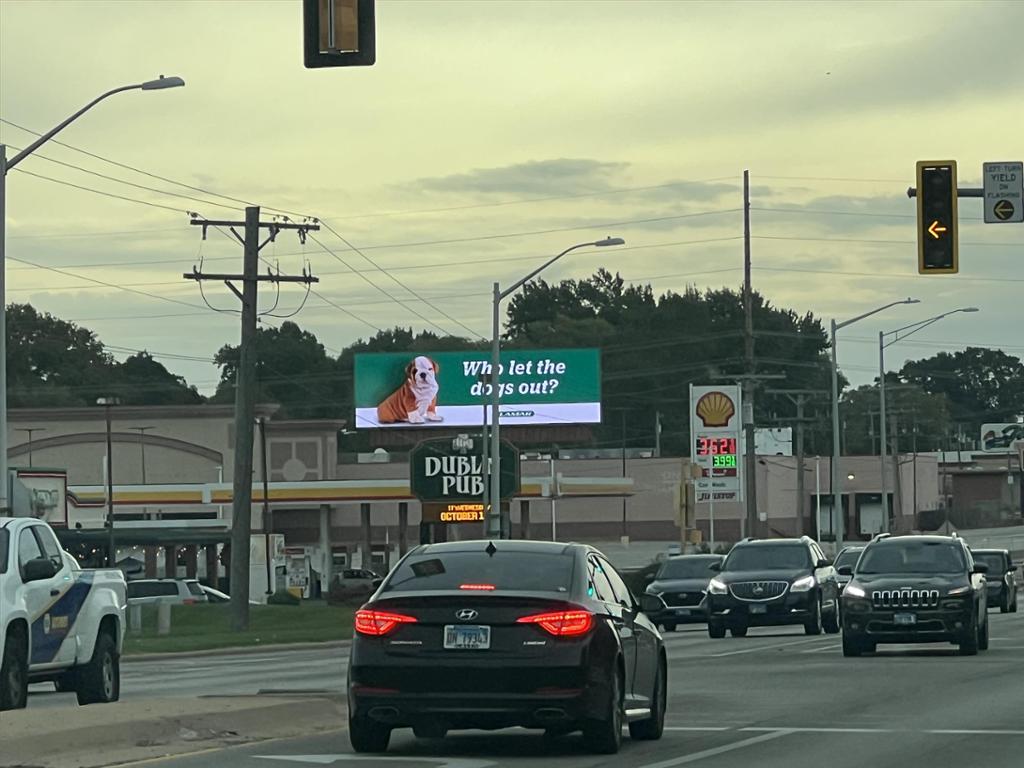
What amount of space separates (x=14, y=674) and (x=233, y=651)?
2029cm

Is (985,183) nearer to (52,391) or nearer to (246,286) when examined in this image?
(246,286)

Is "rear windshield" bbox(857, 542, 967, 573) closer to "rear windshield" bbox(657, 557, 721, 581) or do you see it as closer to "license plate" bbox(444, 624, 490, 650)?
"license plate" bbox(444, 624, 490, 650)

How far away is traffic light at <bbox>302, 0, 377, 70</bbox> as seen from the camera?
17266mm

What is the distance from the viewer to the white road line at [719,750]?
13711mm

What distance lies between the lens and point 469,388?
9162 centimetres

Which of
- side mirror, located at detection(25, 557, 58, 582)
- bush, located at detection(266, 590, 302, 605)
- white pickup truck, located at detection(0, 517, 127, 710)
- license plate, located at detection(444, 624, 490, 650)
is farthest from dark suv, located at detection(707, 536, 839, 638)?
bush, located at detection(266, 590, 302, 605)

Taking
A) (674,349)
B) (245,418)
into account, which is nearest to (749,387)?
(245,418)

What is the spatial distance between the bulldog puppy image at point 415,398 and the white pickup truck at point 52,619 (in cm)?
7078

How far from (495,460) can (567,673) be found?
40.1 metres

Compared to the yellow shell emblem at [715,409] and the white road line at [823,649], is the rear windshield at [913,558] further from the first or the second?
the yellow shell emblem at [715,409]

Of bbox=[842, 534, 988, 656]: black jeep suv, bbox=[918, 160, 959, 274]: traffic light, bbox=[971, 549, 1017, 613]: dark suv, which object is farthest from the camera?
bbox=[971, 549, 1017, 613]: dark suv

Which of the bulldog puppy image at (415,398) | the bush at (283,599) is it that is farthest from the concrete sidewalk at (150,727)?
the bulldog puppy image at (415,398)

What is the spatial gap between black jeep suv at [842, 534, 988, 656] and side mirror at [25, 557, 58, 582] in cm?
1276

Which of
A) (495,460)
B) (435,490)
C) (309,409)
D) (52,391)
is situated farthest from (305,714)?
(309,409)
